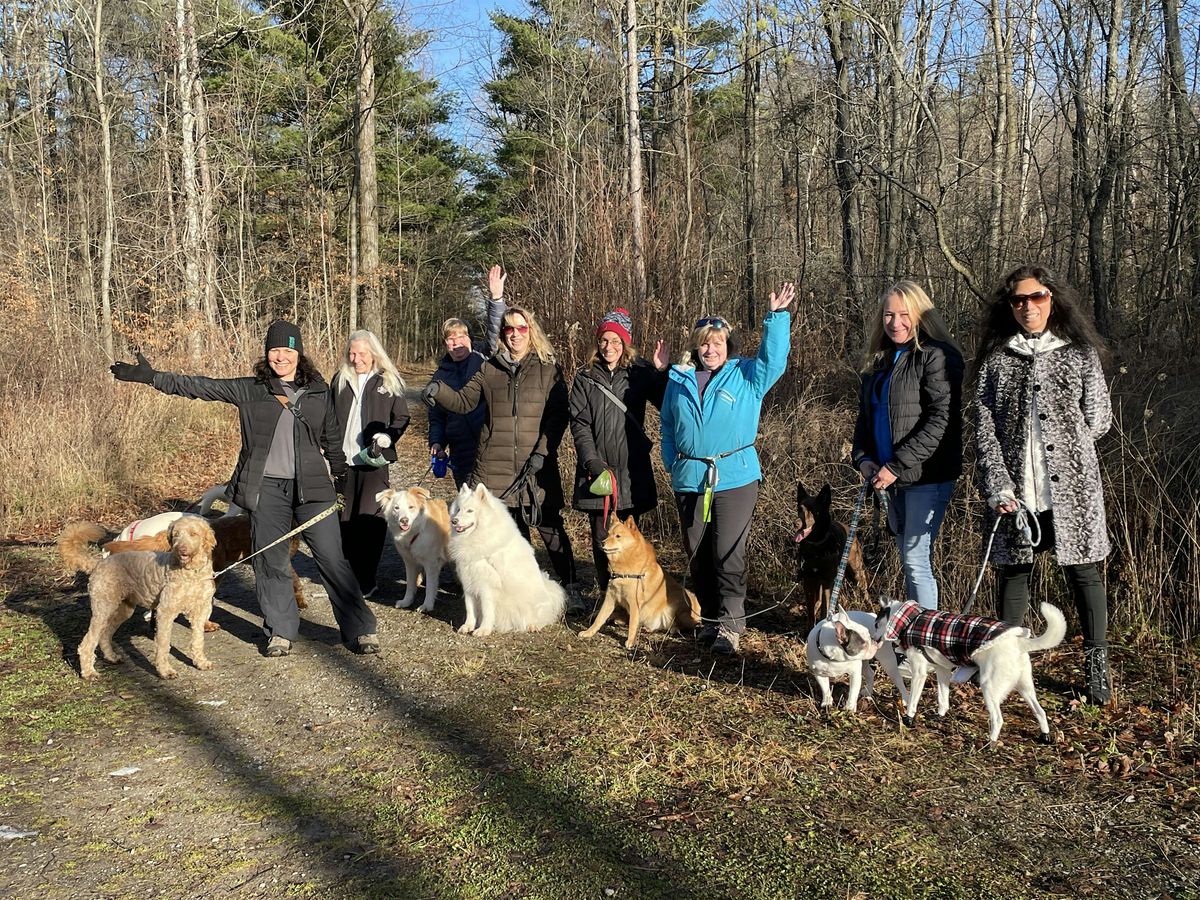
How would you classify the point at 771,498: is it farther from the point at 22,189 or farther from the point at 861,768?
the point at 22,189

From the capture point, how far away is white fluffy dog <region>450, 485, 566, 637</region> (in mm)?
5461

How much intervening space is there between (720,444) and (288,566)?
2775 mm

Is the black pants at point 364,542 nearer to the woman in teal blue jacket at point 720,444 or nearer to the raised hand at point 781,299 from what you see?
the woman in teal blue jacket at point 720,444

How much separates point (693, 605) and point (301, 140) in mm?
21482

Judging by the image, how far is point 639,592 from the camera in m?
5.26

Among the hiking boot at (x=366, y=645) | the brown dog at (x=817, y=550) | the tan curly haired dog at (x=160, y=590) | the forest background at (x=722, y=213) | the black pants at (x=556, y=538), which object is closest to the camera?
the tan curly haired dog at (x=160, y=590)

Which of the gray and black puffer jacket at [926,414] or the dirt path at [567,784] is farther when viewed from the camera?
the gray and black puffer jacket at [926,414]

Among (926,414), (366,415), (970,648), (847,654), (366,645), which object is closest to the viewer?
(970,648)

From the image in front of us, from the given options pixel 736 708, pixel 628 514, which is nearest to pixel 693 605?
pixel 628 514

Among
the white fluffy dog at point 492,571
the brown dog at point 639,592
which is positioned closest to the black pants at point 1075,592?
the brown dog at point 639,592

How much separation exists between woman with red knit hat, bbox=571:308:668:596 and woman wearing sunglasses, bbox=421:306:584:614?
0.38 meters

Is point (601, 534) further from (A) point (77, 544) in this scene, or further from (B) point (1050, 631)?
(A) point (77, 544)

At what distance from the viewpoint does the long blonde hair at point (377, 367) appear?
230 inches

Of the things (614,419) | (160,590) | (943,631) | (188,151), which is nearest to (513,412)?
(614,419)
